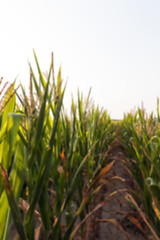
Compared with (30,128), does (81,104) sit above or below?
above

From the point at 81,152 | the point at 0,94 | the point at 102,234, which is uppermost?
the point at 0,94

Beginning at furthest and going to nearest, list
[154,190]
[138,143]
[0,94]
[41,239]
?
[138,143] → [41,239] → [154,190] → [0,94]

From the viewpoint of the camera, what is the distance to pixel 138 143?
1.75 m

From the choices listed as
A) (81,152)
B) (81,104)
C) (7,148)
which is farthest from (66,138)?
(7,148)

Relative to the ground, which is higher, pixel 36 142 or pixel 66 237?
pixel 36 142

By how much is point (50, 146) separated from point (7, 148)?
11 cm

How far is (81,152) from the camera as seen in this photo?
4.50 feet

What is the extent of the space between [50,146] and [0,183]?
153mm

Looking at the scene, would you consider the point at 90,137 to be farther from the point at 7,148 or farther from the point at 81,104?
the point at 7,148

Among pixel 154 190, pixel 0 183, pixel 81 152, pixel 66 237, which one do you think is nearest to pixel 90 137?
pixel 81 152

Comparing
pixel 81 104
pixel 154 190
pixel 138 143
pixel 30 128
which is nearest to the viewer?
pixel 30 128

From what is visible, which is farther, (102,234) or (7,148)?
(102,234)

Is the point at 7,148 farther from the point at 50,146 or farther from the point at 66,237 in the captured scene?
the point at 66,237

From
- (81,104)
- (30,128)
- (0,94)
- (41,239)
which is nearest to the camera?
(0,94)
